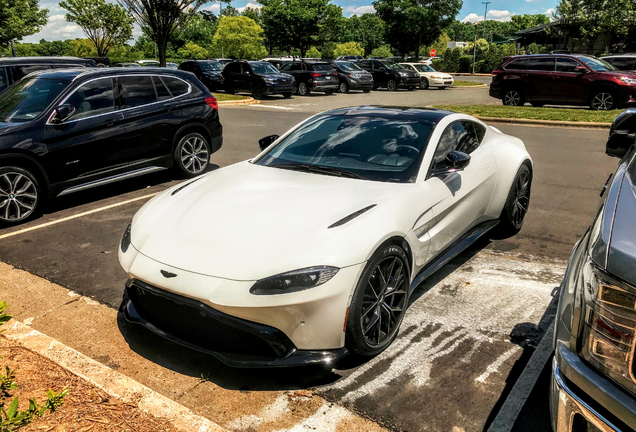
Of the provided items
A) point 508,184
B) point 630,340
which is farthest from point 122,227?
point 630,340

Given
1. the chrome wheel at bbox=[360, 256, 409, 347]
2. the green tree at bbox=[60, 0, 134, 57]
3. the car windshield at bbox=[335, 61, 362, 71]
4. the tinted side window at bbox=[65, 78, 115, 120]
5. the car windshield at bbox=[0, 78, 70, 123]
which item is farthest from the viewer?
the green tree at bbox=[60, 0, 134, 57]

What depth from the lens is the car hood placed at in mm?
3176

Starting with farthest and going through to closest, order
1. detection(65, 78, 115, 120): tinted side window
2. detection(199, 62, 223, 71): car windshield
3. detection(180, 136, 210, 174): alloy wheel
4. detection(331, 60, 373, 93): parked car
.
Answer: detection(199, 62, 223, 71): car windshield, detection(331, 60, 373, 93): parked car, detection(180, 136, 210, 174): alloy wheel, detection(65, 78, 115, 120): tinted side window

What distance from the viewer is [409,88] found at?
2922 centimetres

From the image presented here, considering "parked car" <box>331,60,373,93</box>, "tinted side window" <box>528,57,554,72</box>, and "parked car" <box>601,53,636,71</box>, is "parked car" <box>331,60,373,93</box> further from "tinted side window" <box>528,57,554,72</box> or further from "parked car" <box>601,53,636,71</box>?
"parked car" <box>601,53,636,71</box>

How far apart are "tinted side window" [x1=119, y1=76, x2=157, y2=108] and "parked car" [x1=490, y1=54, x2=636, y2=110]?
567 inches

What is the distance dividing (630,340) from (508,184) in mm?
3752

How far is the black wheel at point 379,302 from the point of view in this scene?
3.23m

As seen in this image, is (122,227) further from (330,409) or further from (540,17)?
(540,17)

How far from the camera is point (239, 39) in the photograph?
49844mm

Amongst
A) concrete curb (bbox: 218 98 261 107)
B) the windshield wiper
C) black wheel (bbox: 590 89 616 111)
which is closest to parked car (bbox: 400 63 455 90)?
concrete curb (bbox: 218 98 261 107)

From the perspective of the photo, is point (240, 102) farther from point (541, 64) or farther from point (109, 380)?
point (109, 380)

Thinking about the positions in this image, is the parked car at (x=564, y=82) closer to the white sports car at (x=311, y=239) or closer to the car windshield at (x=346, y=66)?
the car windshield at (x=346, y=66)

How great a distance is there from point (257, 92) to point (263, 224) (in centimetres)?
2074
